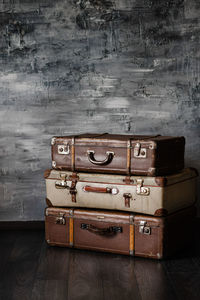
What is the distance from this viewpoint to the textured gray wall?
13.0ft

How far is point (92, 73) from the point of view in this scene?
4.03 m

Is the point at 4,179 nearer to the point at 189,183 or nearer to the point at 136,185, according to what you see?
the point at 136,185

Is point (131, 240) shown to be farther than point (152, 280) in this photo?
Yes

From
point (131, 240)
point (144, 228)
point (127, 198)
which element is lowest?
A: point (131, 240)

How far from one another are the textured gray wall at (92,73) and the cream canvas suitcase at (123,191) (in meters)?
0.56

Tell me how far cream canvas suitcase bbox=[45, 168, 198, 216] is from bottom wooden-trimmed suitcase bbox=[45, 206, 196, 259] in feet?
0.18

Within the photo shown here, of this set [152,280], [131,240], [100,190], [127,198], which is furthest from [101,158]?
[152,280]

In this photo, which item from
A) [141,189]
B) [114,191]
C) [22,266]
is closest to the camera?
[22,266]

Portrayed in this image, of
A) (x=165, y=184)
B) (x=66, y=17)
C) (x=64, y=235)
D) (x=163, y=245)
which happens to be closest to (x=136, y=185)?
(x=165, y=184)

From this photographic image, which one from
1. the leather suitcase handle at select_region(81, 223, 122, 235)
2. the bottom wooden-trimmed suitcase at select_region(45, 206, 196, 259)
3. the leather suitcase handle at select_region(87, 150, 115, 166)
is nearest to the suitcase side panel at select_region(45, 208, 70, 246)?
the bottom wooden-trimmed suitcase at select_region(45, 206, 196, 259)

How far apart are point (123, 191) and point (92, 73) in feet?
4.07

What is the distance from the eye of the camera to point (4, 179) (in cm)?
411

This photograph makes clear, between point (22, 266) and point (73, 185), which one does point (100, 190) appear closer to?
point (73, 185)

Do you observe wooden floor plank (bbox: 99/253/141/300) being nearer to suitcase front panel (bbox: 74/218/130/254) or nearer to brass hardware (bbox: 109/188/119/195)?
suitcase front panel (bbox: 74/218/130/254)
